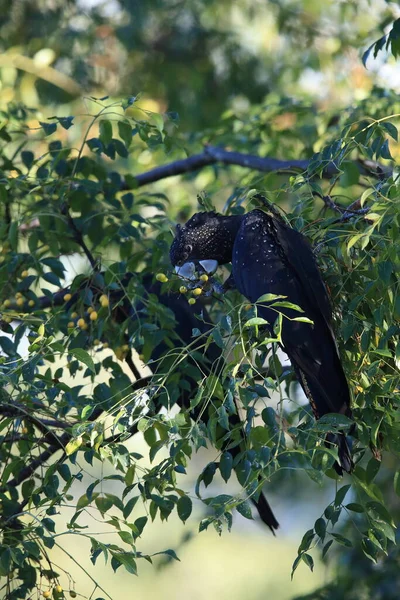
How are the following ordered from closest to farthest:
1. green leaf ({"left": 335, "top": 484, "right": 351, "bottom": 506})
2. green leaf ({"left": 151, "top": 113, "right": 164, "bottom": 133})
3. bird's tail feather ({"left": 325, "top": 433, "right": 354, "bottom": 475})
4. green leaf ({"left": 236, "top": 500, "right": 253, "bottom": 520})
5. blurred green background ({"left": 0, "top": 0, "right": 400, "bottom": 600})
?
green leaf ({"left": 236, "top": 500, "right": 253, "bottom": 520}) < green leaf ({"left": 335, "top": 484, "right": 351, "bottom": 506}) < bird's tail feather ({"left": 325, "top": 433, "right": 354, "bottom": 475}) < green leaf ({"left": 151, "top": 113, "right": 164, "bottom": 133}) < blurred green background ({"left": 0, "top": 0, "right": 400, "bottom": 600})

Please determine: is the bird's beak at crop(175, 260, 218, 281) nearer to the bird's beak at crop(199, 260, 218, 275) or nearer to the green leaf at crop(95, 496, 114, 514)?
the bird's beak at crop(199, 260, 218, 275)

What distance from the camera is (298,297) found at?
166 centimetres

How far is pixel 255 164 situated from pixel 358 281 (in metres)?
1.16

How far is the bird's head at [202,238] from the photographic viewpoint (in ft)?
6.17

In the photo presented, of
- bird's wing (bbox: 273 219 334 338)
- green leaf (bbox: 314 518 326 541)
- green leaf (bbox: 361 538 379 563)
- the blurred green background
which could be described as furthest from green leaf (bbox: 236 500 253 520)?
→ the blurred green background

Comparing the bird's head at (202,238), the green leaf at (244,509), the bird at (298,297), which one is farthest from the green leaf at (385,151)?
the green leaf at (244,509)

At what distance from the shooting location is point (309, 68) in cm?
430

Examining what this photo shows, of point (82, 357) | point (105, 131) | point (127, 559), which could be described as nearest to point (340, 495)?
point (127, 559)

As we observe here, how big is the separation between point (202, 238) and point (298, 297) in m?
0.33

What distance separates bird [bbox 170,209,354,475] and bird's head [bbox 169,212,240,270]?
37 millimetres

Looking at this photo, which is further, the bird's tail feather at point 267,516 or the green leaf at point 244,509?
the bird's tail feather at point 267,516

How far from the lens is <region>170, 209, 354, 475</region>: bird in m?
1.57

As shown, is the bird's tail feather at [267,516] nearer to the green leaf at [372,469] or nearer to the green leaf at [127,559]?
the green leaf at [372,469]

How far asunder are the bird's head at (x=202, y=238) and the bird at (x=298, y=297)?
4cm
